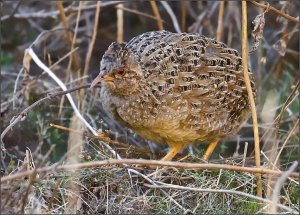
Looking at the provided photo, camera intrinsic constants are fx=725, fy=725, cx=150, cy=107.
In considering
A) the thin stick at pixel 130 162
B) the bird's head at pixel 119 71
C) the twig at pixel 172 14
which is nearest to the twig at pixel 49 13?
the twig at pixel 172 14

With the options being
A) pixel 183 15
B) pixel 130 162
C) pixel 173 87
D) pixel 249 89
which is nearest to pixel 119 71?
pixel 173 87

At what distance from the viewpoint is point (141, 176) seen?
434 cm

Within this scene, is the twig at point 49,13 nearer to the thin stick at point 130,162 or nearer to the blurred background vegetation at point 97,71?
the blurred background vegetation at point 97,71

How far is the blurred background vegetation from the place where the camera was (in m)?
5.36

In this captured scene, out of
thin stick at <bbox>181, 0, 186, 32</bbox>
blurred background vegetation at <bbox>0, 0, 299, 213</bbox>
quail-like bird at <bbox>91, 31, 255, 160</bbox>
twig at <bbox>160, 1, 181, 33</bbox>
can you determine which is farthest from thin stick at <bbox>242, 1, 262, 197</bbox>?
thin stick at <bbox>181, 0, 186, 32</bbox>

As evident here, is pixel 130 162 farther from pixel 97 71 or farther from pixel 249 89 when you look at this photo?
pixel 97 71

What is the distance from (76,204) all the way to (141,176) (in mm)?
496

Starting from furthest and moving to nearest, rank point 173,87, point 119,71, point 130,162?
1. point 173,87
2. point 119,71
3. point 130,162

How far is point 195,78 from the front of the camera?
477cm

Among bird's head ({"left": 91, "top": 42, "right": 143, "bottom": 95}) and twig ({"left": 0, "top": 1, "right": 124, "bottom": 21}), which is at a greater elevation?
twig ({"left": 0, "top": 1, "right": 124, "bottom": 21})

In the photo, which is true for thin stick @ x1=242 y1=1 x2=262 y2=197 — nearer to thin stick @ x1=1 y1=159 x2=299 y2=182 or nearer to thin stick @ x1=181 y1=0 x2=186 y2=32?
thin stick @ x1=1 y1=159 x2=299 y2=182

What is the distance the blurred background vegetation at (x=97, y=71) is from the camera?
17.6 feet

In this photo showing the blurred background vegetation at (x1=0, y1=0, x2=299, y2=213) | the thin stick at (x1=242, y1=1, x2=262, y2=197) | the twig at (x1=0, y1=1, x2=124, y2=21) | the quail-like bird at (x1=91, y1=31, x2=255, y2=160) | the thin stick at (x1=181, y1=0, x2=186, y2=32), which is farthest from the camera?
the thin stick at (x1=181, y1=0, x2=186, y2=32)

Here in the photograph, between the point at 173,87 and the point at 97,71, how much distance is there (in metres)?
2.38
